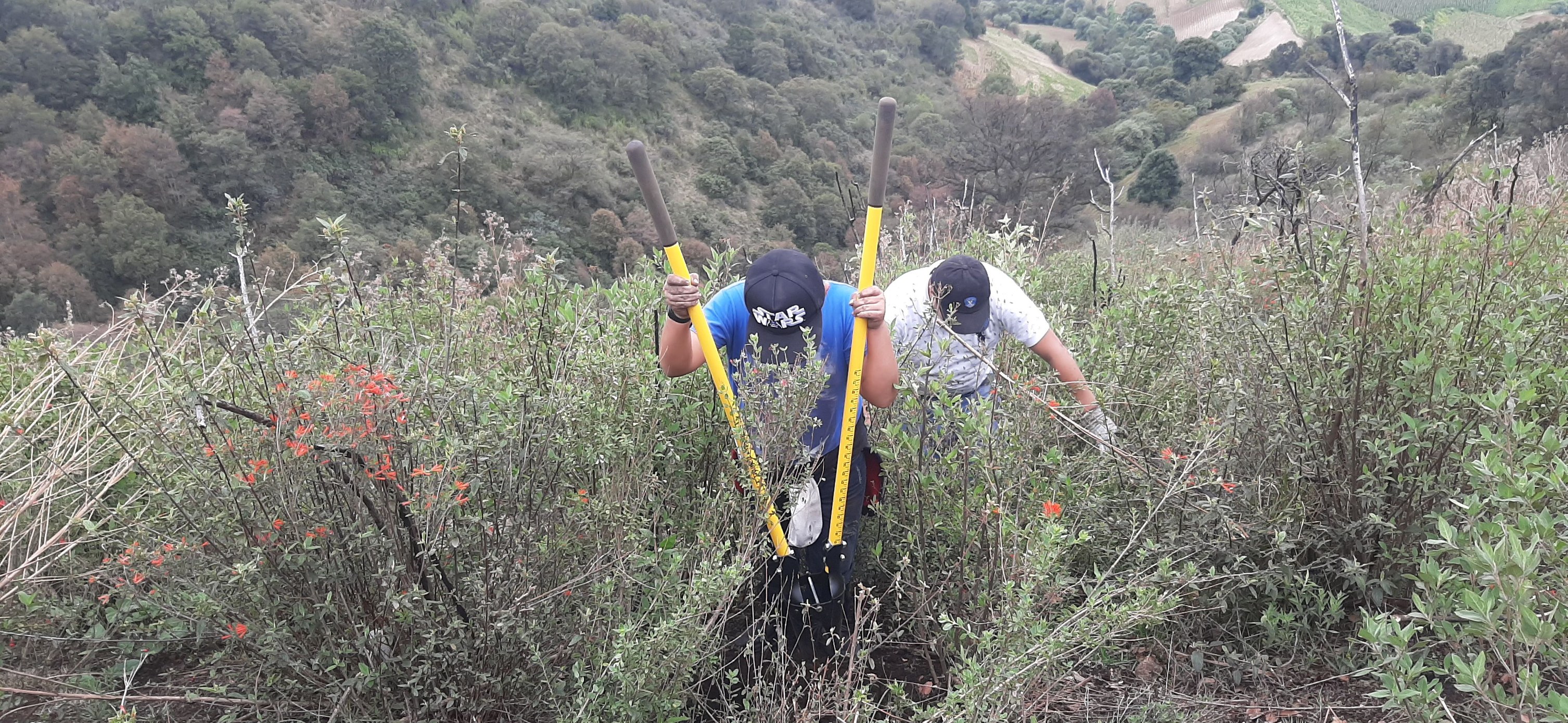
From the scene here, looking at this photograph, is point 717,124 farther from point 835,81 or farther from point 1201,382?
point 1201,382

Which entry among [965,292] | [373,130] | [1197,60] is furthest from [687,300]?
[1197,60]

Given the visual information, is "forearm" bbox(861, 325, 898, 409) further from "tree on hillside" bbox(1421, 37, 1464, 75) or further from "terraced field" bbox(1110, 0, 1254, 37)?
"terraced field" bbox(1110, 0, 1254, 37)

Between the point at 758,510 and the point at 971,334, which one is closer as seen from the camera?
the point at 758,510

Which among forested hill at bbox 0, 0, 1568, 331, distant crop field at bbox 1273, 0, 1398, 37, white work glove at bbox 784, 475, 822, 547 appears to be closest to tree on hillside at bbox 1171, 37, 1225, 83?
forested hill at bbox 0, 0, 1568, 331

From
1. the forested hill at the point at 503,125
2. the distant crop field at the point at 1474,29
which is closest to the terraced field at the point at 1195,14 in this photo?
the forested hill at the point at 503,125

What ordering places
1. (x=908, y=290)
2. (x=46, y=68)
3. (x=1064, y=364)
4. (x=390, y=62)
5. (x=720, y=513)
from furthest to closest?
1. (x=390, y=62)
2. (x=46, y=68)
3. (x=908, y=290)
4. (x=1064, y=364)
5. (x=720, y=513)

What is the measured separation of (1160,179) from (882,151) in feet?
97.7

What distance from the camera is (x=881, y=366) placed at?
2.16m

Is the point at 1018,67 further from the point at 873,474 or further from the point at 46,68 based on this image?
the point at 873,474

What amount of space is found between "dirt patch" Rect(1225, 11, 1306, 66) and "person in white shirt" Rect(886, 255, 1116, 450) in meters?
44.8

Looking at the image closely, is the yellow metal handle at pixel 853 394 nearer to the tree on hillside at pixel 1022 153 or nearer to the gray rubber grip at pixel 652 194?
the gray rubber grip at pixel 652 194

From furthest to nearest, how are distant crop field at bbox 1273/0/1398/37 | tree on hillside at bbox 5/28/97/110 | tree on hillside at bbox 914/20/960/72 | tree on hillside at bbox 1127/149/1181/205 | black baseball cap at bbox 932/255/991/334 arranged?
tree on hillside at bbox 914/20/960/72
distant crop field at bbox 1273/0/1398/37
tree on hillside at bbox 1127/149/1181/205
tree on hillside at bbox 5/28/97/110
black baseball cap at bbox 932/255/991/334

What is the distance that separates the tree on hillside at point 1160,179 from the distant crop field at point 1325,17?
15171 mm

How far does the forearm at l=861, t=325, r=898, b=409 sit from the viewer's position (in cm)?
216
